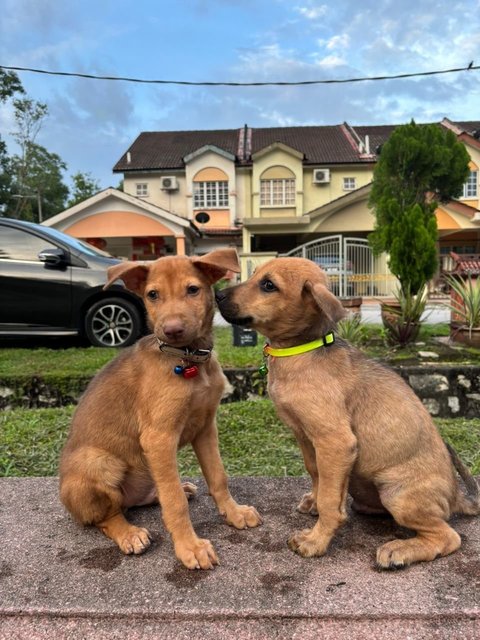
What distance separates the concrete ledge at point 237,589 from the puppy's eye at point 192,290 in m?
1.28

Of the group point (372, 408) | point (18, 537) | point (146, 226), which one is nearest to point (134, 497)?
point (18, 537)

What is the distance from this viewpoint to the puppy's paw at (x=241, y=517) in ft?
8.33

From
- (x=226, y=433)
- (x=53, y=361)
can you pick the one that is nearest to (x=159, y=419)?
(x=226, y=433)

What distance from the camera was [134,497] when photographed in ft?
8.56

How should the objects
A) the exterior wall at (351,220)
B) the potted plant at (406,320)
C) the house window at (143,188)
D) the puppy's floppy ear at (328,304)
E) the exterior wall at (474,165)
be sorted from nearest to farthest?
the puppy's floppy ear at (328,304) < the potted plant at (406,320) < the exterior wall at (351,220) < the exterior wall at (474,165) < the house window at (143,188)

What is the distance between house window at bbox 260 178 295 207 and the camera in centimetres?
2688

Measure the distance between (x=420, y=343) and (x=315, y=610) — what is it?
5872 millimetres

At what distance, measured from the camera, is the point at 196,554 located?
85.4 inches

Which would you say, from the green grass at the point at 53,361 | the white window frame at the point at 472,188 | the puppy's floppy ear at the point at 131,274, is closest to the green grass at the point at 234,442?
the green grass at the point at 53,361

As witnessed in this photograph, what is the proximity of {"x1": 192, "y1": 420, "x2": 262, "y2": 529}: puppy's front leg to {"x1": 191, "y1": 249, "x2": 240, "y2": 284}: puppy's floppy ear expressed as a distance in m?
0.81

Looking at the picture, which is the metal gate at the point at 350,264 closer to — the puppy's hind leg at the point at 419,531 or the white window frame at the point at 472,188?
the white window frame at the point at 472,188

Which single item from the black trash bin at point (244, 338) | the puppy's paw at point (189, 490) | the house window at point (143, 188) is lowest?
the puppy's paw at point (189, 490)

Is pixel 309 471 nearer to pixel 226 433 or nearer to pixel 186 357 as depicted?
pixel 186 357

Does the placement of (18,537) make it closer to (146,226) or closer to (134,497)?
(134,497)
